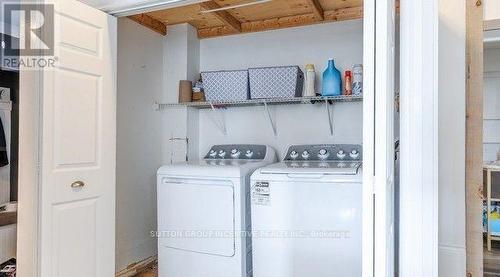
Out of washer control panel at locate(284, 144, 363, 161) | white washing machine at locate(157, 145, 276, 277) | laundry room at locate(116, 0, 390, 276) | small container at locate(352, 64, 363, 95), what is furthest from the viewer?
laundry room at locate(116, 0, 390, 276)

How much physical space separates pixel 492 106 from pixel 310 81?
2960 mm

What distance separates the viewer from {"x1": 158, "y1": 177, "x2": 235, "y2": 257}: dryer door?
2.32 m

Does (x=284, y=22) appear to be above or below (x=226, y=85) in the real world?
above

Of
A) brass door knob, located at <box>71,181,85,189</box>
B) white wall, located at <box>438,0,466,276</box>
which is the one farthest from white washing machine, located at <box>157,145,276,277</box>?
white wall, located at <box>438,0,466,276</box>

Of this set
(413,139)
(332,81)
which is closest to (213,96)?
(332,81)

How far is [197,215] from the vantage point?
2408 millimetres

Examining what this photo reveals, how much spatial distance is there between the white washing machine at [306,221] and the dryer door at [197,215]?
0.64ft

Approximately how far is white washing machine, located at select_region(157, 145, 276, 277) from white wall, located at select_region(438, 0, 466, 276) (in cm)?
122

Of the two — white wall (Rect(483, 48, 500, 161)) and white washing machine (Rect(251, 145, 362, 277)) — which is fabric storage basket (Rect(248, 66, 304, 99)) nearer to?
white washing machine (Rect(251, 145, 362, 277))

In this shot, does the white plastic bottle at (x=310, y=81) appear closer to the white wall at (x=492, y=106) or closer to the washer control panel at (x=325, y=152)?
the washer control panel at (x=325, y=152)

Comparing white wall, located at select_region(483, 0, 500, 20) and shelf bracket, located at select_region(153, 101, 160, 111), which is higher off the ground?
white wall, located at select_region(483, 0, 500, 20)

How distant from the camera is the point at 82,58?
1.92m

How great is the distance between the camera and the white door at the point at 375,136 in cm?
→ 114

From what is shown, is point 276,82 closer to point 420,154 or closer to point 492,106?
point 420,154
